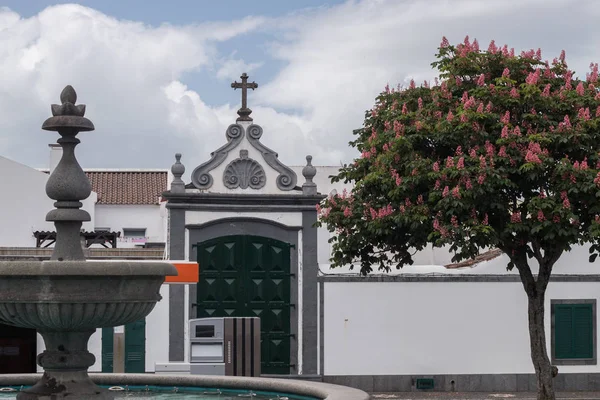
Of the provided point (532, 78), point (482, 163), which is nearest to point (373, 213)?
point (482, 163)

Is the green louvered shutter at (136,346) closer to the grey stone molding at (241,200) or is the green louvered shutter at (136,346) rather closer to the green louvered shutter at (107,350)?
the green louvered shutter at (107,350)

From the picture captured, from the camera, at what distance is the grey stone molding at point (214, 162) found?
24.3 meters

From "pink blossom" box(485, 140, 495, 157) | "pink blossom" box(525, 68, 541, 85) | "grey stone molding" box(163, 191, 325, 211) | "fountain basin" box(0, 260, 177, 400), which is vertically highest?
"pink blossom" box(525, 68, 541, 85)

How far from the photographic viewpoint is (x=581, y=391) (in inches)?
985

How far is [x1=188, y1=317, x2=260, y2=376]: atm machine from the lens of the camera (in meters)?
22.8

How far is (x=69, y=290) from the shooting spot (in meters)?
11.2

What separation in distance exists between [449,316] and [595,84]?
22.8 ft

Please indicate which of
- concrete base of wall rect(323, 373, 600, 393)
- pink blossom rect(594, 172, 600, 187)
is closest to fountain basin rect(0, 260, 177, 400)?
pink blossom rect(594, 172, 600, 187)

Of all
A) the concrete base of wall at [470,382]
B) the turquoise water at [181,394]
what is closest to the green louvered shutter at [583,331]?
the concrete base of wall at [470,382]

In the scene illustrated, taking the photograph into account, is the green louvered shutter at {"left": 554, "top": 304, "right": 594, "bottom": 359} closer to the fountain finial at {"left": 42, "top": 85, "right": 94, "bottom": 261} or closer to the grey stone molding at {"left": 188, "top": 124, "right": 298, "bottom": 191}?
the grey stone molding at {"left": 188, "top": 124, "right": 298, "bottom": 191}

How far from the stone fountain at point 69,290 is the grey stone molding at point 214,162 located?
11.8m

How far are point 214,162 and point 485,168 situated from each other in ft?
25.6

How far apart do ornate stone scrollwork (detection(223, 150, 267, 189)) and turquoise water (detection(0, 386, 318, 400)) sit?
920 cm

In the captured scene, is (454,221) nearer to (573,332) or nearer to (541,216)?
(541,216)
